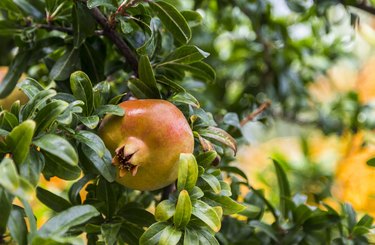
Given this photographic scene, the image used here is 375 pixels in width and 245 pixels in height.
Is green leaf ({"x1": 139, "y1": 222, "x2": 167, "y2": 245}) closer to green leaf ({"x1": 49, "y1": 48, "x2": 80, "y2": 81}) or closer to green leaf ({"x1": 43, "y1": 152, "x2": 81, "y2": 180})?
green leaf ({"x1": 43, "y1": 152, "x2": 81, "y2": 180})

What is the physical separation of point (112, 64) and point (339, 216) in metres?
0.38

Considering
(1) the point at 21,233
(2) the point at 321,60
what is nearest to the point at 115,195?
(1) the point at 21,233

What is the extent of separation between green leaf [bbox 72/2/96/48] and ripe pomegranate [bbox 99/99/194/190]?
0.44 ft

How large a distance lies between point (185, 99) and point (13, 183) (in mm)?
213

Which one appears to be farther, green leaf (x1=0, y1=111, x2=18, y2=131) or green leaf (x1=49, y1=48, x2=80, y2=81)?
green leaf (x1=49, y1=48, x2=80, y2=81)

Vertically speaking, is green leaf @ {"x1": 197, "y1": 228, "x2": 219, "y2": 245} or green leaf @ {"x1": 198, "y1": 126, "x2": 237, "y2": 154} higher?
green leaf @ {"x1": 198, "y1": 126, "x2": 237, "y2": 154}

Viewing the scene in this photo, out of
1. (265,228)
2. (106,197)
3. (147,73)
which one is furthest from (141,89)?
(265,228)

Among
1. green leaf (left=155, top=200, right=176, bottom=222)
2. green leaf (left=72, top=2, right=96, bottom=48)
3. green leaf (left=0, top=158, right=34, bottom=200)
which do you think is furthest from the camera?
green leaf (left=72, top=2, right=96, bottom=48)

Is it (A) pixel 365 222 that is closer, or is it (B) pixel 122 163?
(B) pixel 122 163

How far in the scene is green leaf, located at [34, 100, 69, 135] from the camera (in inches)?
16.5

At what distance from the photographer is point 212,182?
0.48 meters

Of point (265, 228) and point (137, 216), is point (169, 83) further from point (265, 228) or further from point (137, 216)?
point (265, 228)

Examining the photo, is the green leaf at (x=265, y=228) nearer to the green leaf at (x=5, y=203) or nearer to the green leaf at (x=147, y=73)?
the green leaf at (x=147, y=73)

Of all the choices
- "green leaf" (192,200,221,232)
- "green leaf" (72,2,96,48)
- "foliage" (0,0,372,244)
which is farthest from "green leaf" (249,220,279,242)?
"green leaf" (72,2,96,48)
